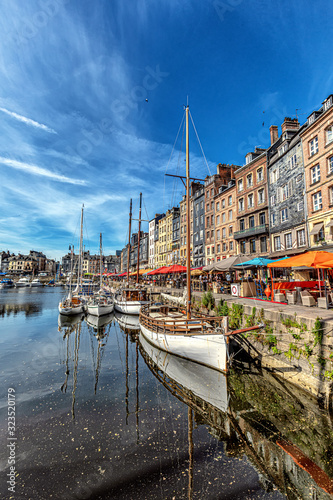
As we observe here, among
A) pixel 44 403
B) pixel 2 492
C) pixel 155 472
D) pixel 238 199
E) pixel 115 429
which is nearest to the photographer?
pixel 2 492

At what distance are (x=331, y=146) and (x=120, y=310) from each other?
89.2ft

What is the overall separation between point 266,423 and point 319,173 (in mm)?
21242

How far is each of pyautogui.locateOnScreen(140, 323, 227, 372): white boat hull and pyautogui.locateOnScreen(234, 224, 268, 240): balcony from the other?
66.9 ft

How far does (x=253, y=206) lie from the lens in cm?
3062

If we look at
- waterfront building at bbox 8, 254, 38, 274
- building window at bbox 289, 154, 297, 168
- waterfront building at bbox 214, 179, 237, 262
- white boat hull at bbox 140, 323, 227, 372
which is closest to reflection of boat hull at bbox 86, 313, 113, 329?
white boat hull at bbox 140, 323, 227, 372

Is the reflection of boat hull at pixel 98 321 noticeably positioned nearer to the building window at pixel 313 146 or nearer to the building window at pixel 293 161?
the building window at pixel 293 161

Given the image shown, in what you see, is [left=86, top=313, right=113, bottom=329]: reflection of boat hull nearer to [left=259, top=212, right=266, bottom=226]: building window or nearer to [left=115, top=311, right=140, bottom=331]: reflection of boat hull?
[left=115, top=311, right=140, bottom=331]: reflection of boat hull

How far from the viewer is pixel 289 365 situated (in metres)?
9.83

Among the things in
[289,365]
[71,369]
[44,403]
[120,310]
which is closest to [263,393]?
[289,365]

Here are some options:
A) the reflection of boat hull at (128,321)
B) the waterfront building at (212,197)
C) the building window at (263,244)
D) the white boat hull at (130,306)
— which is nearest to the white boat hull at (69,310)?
the reflection of boat hull at (128,321)

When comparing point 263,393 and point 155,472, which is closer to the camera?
point 155,472

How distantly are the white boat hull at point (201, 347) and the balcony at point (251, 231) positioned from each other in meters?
20.4

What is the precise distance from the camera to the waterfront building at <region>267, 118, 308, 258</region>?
22938 mm

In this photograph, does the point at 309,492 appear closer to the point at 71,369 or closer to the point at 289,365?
the point at 289,365
